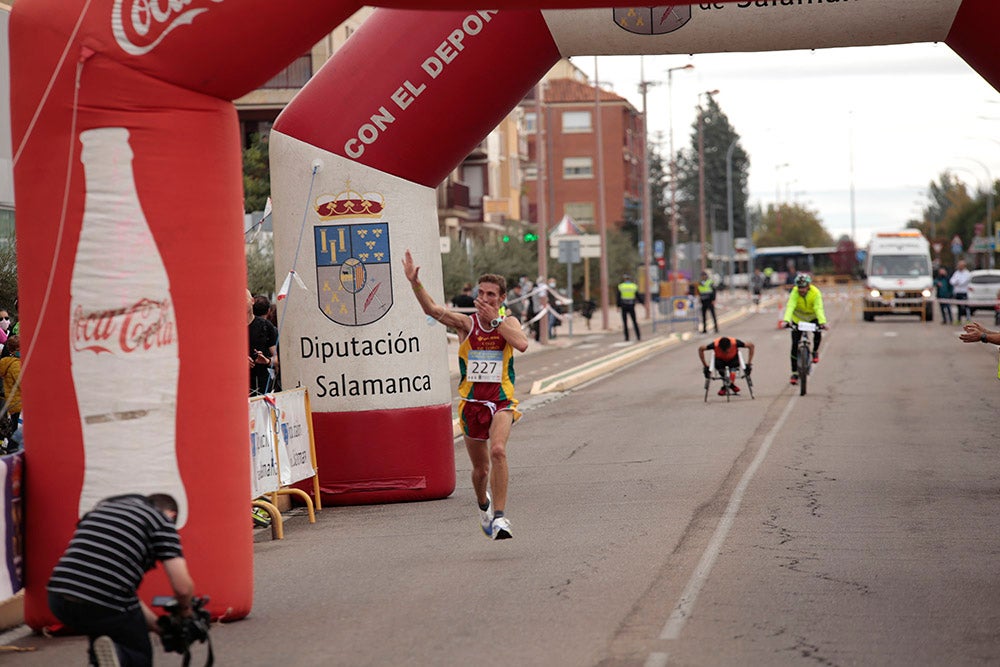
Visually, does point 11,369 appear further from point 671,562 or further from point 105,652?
point 105,652

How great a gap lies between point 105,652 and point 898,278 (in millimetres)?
48358

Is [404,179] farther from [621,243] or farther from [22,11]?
[621,243]

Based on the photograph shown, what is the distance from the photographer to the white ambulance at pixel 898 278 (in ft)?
172

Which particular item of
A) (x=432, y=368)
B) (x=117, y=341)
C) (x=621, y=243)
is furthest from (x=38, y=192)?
(x=621, y=243)

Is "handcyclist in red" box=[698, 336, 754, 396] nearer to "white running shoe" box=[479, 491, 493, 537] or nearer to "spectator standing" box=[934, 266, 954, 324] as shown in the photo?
"white running shoe" box=[479, 491, 493, 537]

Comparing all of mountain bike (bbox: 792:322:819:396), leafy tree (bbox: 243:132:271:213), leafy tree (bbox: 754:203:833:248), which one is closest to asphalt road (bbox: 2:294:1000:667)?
mountain bike (bbox: 792:322:819:396)

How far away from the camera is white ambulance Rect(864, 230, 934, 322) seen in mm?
52438

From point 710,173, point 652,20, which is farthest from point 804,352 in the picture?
point 710,173

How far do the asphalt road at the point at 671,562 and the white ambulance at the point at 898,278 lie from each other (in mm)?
33998

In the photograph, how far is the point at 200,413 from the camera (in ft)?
28.2

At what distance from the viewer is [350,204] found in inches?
527

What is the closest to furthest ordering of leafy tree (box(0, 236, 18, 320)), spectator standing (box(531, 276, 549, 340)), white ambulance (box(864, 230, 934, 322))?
1. leafy tree (box(0, 236, 18, 320))
2. spectator standing (box(531, 276, 549, 340))
3. white ambulance (box(864, 230, 934, 322))

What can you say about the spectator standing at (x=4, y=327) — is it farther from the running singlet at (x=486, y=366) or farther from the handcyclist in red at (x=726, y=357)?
the handcyclist in red at (x=726, y=357)

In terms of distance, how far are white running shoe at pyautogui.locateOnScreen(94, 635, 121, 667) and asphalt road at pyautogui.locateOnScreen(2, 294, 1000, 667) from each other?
1039 millimetres
